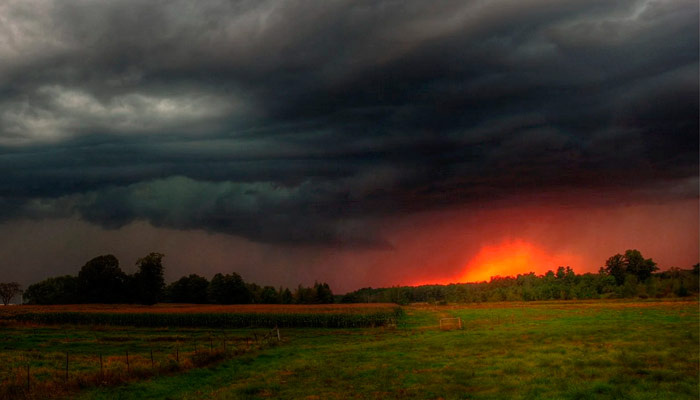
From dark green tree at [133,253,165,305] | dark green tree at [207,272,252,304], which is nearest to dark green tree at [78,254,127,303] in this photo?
dark green tree at [133,253,165,305]

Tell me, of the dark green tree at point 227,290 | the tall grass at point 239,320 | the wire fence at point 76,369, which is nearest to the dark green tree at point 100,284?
the dark green tree at point 227,290

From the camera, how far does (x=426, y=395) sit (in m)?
23.3

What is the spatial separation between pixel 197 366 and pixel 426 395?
1861 centimetres

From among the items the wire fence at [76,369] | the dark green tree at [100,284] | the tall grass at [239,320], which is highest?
the dark green tree at [100,284]

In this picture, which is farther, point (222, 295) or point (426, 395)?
point (222, 295)

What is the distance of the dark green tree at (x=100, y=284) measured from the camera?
174 m

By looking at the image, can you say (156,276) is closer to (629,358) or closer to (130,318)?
(130,318)

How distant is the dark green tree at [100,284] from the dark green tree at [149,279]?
602cm

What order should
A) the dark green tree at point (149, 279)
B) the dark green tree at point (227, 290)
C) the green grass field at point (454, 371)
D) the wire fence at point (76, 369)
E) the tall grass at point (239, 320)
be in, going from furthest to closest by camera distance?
the dark green tree at point (227, 290)
the dark green tree at point (149, 279)
the tall grass at point (239, 320)
the wire fence at point (76, 369)
the green grass field at point (454, 371)

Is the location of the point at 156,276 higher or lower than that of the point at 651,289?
higher

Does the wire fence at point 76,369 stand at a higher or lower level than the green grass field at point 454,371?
higher

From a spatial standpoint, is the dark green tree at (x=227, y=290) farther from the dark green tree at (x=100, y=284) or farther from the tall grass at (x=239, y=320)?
the tall grass at (x=239, y=320)

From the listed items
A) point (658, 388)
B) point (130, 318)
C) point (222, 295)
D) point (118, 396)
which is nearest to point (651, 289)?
point (222, 295)

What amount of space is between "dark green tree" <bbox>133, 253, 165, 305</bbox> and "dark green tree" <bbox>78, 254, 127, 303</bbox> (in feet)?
19.8
